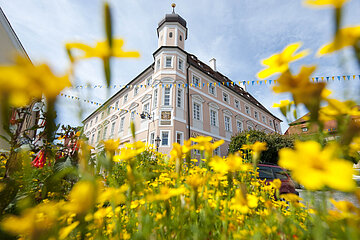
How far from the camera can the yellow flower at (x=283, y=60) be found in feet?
1.53

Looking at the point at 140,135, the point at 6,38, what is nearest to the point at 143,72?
the point at 140,135

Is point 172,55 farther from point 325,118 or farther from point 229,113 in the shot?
point 325,118

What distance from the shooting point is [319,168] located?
1.27ft

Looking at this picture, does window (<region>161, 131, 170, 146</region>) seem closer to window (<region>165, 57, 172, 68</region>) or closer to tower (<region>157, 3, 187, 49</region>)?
window (<region>165, 57, 172, 68</region>)

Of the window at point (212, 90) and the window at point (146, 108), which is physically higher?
the window at point (212, 90)

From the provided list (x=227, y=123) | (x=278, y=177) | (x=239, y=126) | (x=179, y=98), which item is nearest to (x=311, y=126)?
(x=278, y=177)

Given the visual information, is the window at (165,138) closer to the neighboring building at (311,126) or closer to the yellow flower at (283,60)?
the neighboring building at (311,126)

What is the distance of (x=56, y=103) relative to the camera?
0.41m

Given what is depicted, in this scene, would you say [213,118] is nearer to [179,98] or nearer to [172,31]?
[179,98]

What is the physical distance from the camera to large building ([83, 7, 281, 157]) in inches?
424

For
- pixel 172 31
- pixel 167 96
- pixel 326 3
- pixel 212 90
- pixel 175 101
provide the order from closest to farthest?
pixel 326 3 → pixel 175 101 → pixel 167 96 → pixel 172 31 → pixel 212 90

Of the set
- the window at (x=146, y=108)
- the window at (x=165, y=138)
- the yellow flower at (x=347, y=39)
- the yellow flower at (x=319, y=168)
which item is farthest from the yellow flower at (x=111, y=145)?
the window at (x=146, y=108)

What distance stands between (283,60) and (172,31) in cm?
1420

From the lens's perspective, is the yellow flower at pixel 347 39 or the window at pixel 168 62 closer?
the yellow flower at pixel 347 39
